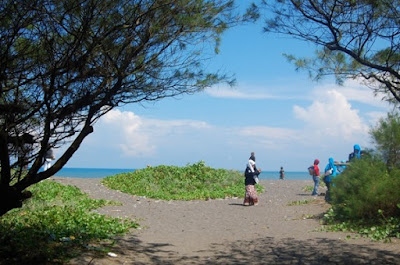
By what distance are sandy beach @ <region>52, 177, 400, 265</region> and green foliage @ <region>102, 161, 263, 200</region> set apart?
3160 mm

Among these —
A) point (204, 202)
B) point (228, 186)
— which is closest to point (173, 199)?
point (204, 202)

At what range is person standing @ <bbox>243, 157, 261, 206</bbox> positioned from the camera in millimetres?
15117

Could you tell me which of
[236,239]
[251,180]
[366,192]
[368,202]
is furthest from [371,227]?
[251,180]

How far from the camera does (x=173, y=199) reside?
57.2 feet

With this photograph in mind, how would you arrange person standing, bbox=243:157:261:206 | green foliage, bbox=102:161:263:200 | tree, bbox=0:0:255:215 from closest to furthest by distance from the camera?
tree, bbox=0:0:255:215, person standing, bbox=243:157:261:206, green foliage, bbox=102:161:263:200

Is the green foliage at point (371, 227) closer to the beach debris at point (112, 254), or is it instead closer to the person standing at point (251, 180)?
the beach debris at point (112, 254)

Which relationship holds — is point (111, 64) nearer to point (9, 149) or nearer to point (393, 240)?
point (9, 149)

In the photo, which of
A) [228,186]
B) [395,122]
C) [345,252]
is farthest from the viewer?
[228,186]

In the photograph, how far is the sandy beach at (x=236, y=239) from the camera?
7.06m

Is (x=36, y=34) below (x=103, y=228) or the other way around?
the other way around

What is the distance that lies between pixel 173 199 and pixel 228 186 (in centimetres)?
452

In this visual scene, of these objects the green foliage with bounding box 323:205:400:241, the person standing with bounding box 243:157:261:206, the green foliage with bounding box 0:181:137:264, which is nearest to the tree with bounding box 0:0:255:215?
the green foliage with bounding box 0:181:137:264

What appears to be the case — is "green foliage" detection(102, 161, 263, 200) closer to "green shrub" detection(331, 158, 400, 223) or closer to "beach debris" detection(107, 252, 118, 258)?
"green shrub" detection(331, 158, 400, 223)

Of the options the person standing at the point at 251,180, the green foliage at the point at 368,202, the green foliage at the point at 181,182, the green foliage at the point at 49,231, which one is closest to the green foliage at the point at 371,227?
the green foliage at the point at 368,202
